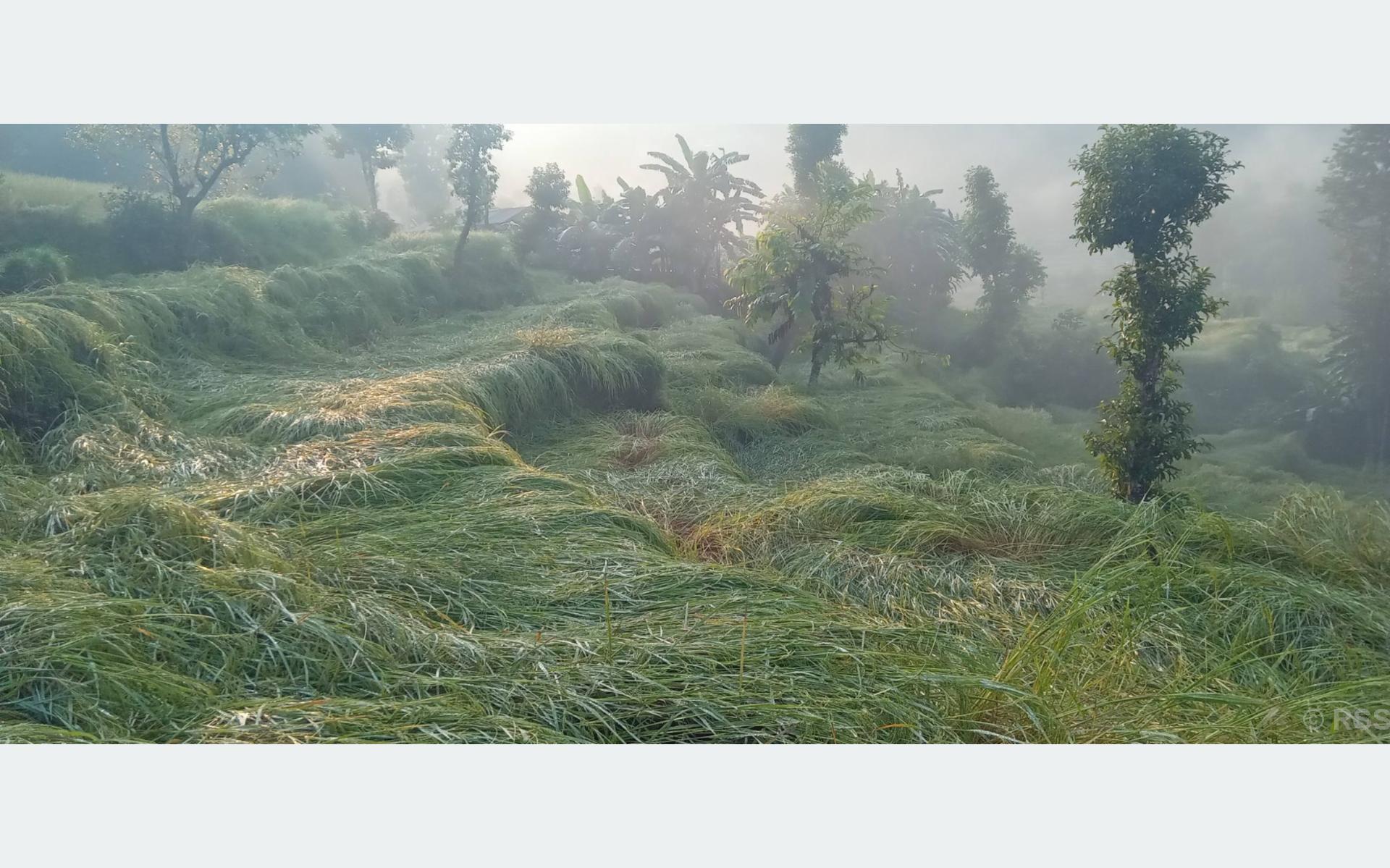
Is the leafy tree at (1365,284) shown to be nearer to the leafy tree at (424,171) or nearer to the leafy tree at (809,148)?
the leafy tree at (809,148)

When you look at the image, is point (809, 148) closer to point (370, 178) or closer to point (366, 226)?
point (366, 226)

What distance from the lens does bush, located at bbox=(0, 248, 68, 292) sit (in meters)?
5.00

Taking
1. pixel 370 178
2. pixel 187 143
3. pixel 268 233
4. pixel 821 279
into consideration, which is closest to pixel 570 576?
pixel 821 279

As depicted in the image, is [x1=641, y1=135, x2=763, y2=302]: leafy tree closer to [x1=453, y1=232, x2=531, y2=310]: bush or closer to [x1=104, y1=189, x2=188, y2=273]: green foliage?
[x1=453, y1=232, x2=531, y2=310]: bush

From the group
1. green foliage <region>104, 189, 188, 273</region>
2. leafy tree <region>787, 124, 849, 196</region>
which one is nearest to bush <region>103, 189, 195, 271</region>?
green foliage <region>104, 189, 188, 273</region>

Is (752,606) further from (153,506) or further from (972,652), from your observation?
(153,506)

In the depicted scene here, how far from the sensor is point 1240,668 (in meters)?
2.07


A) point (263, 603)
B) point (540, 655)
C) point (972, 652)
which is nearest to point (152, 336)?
point (263, 603)

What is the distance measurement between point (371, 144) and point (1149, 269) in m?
12.4

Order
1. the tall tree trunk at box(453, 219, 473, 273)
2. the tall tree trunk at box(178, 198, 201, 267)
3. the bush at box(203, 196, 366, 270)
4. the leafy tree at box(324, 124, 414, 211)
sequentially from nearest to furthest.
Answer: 1. the tall tree trunk at box(178, 198, 201, 267)
2. the bush at box(203, 196, 366, 270)
3. the tall tree trunk at box(453, 219, 473, 273)
4. the leafy tree at box(324, 124, 414, 211)

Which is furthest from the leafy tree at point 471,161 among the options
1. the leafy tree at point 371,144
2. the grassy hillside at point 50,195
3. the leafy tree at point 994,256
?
the leafy tree at point 994,256

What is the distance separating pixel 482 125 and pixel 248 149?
8.17 feet

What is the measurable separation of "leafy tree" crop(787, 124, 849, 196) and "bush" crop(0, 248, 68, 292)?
8.51 meters

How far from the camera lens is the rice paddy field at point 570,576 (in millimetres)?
1557
